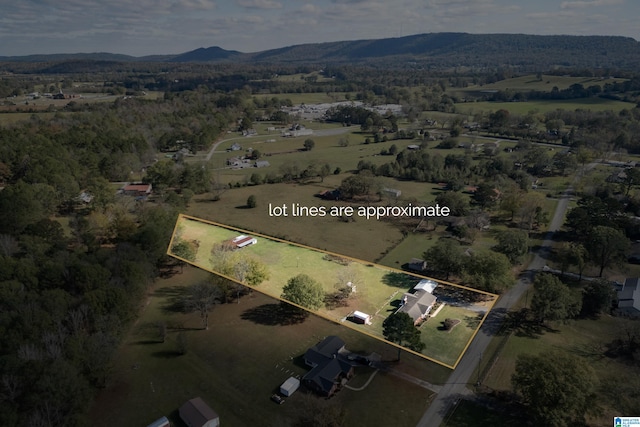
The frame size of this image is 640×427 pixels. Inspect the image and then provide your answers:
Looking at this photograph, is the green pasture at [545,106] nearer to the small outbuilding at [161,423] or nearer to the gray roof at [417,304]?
the gray roof at [417,304]

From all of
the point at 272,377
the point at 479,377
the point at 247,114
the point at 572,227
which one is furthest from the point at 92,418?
the point at 247,114

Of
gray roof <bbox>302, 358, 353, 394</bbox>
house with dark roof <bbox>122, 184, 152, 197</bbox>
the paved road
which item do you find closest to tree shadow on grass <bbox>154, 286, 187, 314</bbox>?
gray roof <bbox>302, 358, 353, 394</bbox>

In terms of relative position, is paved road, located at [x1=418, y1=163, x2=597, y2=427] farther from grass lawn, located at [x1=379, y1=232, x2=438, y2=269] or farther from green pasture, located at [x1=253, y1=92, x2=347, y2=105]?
green pasture, located at [x1=253, y1=92, x2=347, y2=105]

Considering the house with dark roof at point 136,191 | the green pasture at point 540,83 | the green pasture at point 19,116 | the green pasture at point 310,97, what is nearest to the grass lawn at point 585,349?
the house with dark roof at point 136,191

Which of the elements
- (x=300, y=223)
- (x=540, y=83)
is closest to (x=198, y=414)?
(x=300, y=223)

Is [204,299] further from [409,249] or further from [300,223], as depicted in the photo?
[409,249]
